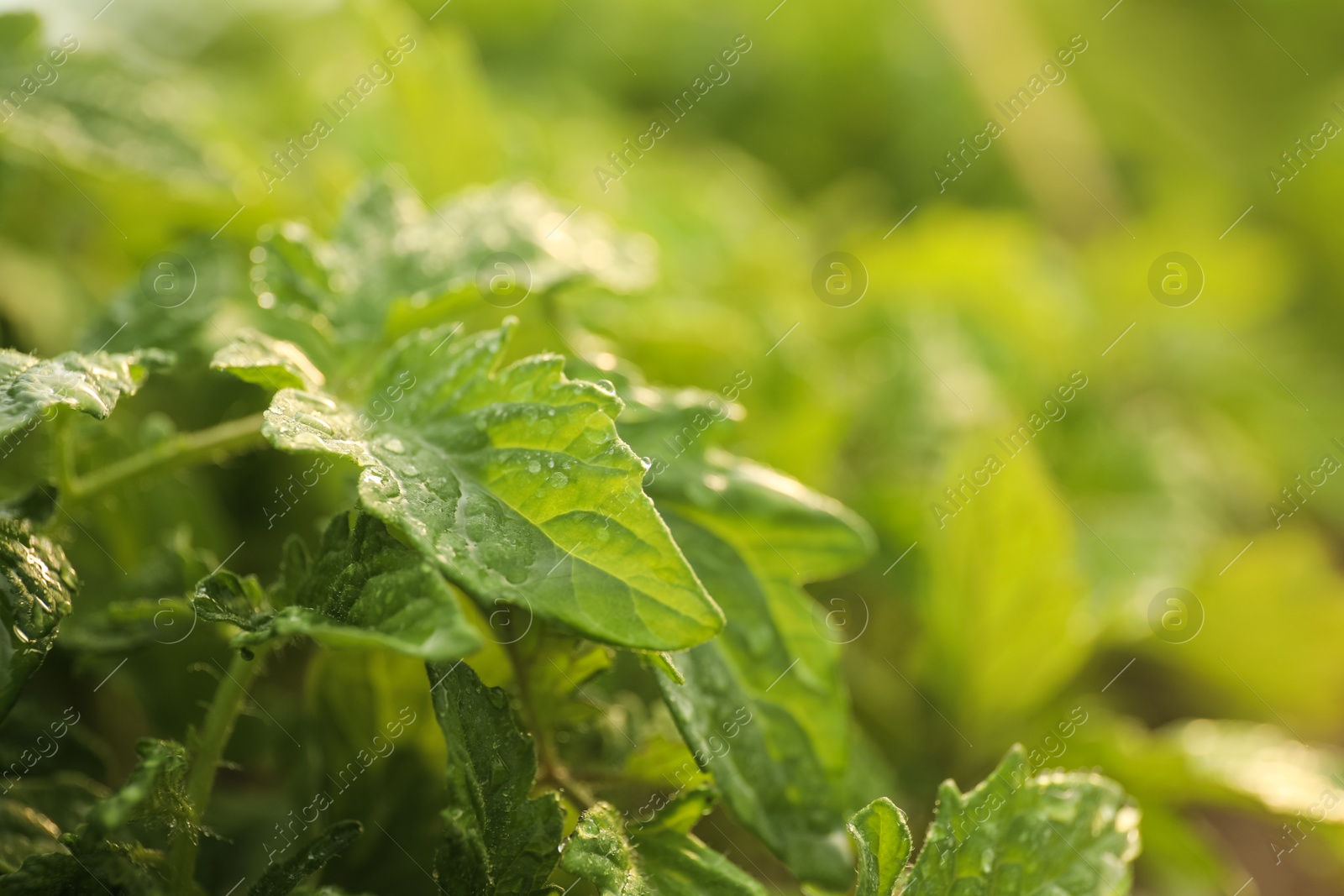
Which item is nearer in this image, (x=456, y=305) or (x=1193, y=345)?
(x=456, y=305)

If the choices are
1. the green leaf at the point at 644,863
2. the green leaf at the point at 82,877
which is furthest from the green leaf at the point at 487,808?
the green leaf at the point at 82,877

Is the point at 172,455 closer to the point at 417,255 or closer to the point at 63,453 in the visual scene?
the point at 63,453

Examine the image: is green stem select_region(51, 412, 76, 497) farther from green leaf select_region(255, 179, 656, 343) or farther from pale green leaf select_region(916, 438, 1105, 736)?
pale green leaf select_region(916, 438, 1105, 736)

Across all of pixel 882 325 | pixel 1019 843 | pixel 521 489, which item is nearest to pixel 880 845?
pixel 1019 843

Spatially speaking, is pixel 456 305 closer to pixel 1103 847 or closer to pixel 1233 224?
pixel 1103 847

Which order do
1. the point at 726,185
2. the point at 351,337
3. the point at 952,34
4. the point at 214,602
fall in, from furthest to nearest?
the point at 952,34 < the point at 726,185 < the point at 351,337 < the point at 214,602

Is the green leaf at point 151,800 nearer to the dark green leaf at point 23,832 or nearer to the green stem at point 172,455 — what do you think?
the dark green leaf at point 23,832

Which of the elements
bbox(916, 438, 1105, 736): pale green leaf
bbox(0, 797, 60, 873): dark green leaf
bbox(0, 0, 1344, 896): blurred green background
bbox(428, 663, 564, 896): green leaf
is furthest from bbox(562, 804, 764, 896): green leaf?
bbox(916, 438, 1105, 736): pale green leaf

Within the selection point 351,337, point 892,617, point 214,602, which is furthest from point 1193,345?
point 214,602
